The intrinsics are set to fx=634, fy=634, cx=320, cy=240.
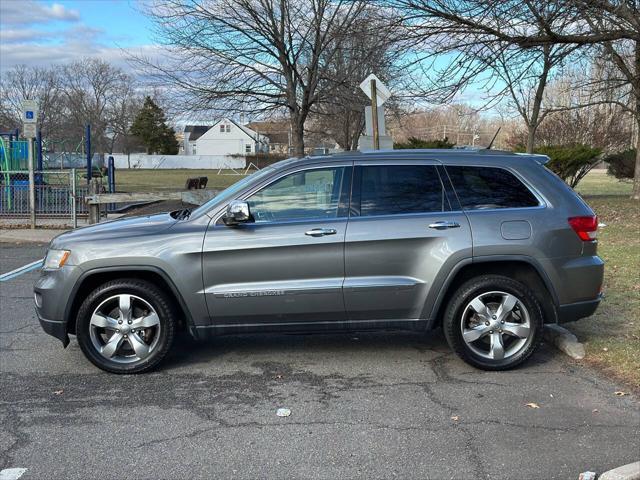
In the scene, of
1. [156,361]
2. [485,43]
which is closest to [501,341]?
[156,361]

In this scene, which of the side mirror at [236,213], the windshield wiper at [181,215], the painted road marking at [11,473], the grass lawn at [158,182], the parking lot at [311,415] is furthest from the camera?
the grass lawn at [158,182]

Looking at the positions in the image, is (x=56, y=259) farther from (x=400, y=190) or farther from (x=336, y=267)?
(x=400, y=190)

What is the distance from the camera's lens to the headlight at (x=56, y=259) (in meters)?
5.07

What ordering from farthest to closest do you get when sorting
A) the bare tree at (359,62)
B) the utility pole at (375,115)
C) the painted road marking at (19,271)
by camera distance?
the bare tree at (359,62), the utility pole at (375,115), the painted road marking at (19,271)

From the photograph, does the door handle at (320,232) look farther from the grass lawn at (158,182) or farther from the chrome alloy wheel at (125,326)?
the grass lawn at (158,182)

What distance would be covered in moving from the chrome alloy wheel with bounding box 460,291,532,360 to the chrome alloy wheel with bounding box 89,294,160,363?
252 cm

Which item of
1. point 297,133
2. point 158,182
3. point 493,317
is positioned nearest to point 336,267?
point 493,317

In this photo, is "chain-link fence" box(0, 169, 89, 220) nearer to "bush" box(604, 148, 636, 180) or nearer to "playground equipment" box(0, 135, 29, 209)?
"playground equipment" box(0, 135, 29, 209)

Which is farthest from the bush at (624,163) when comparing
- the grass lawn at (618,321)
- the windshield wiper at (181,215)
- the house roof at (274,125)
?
the windshield wiper at (181,215)

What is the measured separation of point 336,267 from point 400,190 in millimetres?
859

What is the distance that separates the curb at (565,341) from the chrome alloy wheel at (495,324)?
0.65 meters

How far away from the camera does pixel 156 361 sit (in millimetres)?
5117

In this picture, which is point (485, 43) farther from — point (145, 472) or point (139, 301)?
point (145, 472)

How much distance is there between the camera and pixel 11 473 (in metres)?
3.53
